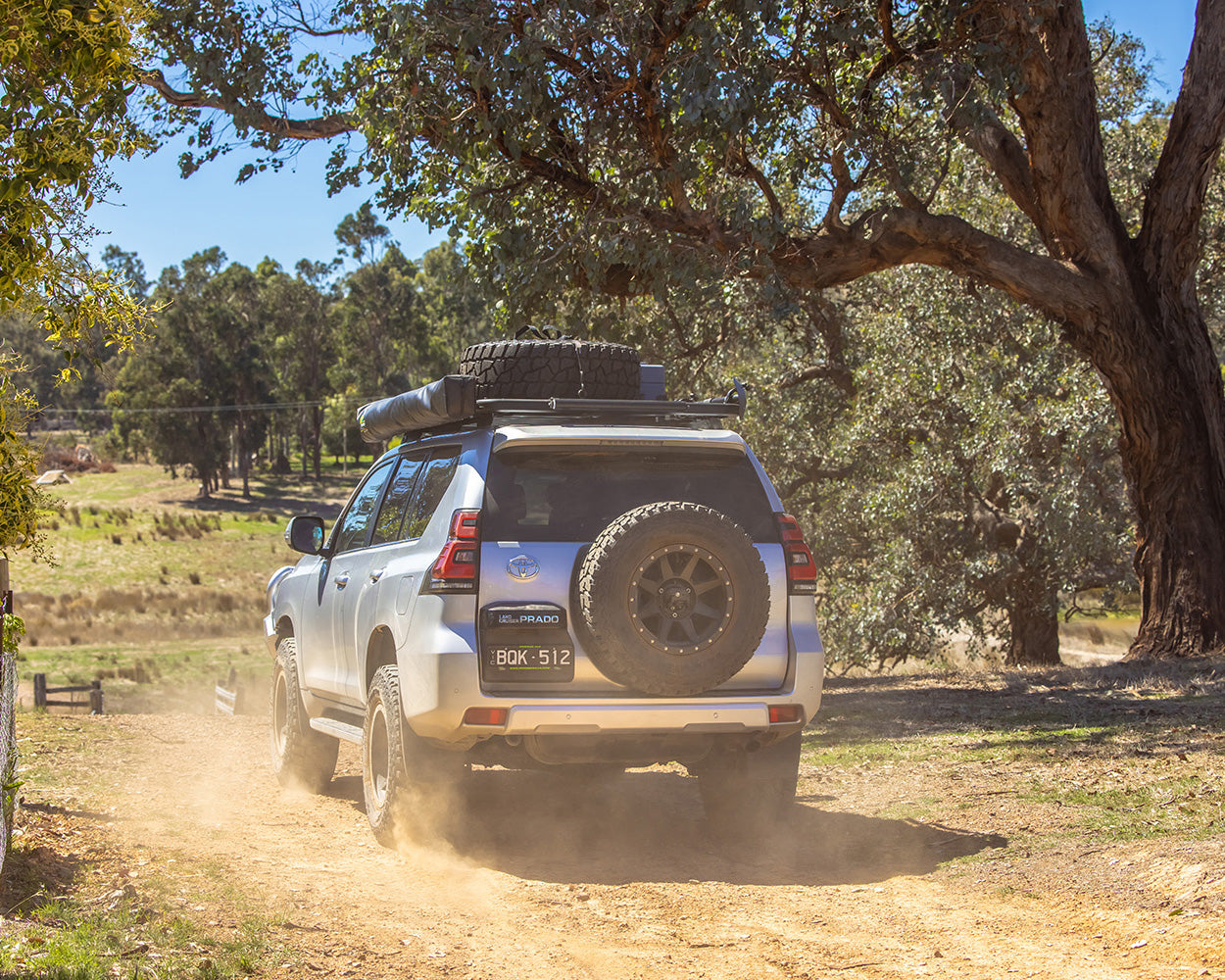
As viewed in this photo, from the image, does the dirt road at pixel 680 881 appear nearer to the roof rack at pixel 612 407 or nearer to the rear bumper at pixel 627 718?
the rear bumper at pixel 627 718

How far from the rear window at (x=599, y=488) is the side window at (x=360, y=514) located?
5.99 feet

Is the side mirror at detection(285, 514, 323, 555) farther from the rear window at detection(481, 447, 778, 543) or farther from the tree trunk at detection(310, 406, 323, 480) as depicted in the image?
the tree trunk at detection(310, 406, 323, 480)

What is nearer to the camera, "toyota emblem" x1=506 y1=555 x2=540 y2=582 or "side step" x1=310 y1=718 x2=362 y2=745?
"toyota emblem" x1=506 y1=555 x2=540 y2=582

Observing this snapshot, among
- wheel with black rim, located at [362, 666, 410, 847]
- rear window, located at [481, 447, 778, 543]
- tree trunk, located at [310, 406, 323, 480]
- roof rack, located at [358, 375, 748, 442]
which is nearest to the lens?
rear window, located at [481, 447, 778, 543]

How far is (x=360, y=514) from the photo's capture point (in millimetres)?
7926

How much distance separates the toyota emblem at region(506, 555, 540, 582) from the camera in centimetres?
582

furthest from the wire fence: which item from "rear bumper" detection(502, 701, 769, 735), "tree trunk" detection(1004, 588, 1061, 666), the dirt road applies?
"tree trunk" detection(1004, 588, 1061, 666)

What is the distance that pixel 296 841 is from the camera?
21.4 feet

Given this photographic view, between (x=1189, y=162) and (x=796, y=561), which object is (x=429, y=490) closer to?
(x=796, y=561)

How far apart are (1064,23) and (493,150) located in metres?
5.55

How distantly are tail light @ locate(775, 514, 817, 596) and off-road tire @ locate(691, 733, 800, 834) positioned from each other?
771 mm

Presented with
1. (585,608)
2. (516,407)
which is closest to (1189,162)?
(516,407)

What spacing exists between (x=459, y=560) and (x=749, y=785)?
6.41ft

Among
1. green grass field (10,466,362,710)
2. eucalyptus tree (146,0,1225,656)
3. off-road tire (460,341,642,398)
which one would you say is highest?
eucalyptus tree (146,0,1225,656)
